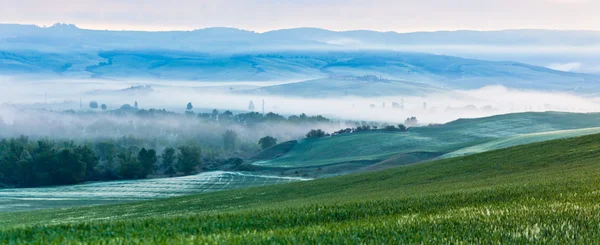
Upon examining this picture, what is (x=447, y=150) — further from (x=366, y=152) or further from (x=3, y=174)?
(x=3, y=174)

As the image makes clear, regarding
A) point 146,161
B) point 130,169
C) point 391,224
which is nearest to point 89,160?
point 130,169

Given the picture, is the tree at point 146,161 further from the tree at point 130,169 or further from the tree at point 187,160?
the tree at point 187,160

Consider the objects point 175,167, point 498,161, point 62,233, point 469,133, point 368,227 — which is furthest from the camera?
point 469,133

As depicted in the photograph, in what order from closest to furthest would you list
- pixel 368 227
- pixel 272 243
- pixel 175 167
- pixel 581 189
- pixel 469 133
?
pixel 272 243, pixel 368 227, pixel 581 189, pixel 175 167, pixel 469 133

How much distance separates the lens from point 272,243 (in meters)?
14.2

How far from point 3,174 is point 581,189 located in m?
123

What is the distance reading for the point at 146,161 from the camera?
134 m

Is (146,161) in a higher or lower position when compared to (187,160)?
higher

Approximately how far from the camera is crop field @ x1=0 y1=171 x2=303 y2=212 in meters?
89.9

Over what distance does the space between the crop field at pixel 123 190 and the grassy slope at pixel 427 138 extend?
3001 centimetres

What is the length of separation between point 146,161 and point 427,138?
2350 inches

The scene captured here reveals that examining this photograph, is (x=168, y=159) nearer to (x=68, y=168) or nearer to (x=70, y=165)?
(x=70, y=165)

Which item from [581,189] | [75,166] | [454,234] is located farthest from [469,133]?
[454,234]

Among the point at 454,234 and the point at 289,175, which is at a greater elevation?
the point at 454,234
